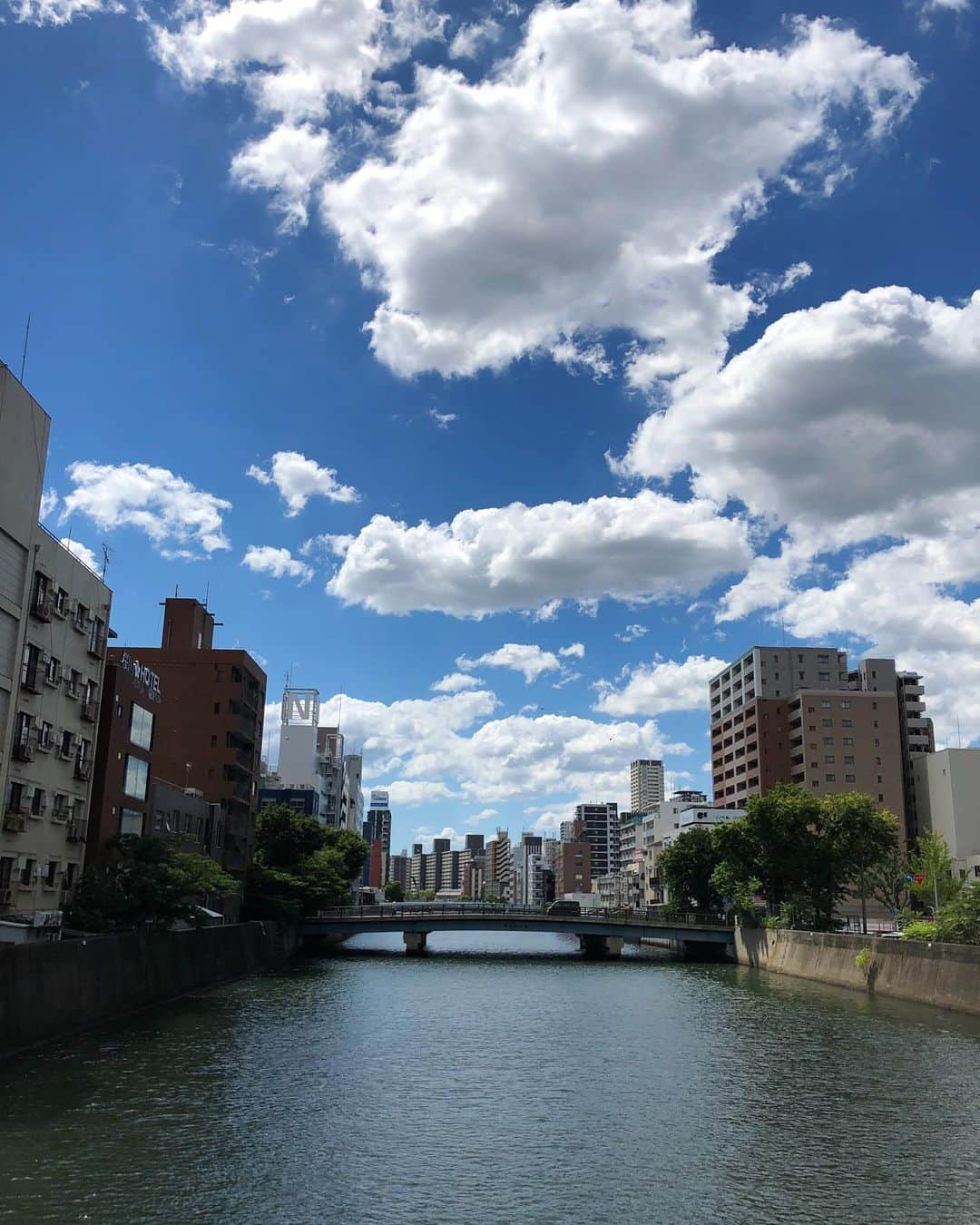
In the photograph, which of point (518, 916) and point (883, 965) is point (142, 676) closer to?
point (883, 965)

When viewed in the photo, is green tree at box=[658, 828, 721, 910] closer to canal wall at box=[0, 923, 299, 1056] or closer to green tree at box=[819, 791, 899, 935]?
green tree at box=[819, 791, 899, 935]

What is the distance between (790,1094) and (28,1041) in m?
29.7

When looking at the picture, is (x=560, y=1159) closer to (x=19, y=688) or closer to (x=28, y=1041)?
(x=28, y=1041)

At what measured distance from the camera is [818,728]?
17638 cm

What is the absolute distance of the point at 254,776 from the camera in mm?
122250

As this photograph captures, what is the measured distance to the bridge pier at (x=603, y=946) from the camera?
118 m

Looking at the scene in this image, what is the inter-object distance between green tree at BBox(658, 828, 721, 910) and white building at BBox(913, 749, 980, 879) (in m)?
45.2

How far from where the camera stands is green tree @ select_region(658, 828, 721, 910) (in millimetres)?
130250

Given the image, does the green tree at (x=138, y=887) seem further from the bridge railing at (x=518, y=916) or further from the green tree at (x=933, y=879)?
the green tree at (x=933, y=879)

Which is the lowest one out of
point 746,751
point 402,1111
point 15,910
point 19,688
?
point 402,1111

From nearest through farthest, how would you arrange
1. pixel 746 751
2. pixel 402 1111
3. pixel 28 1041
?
pixel 402 1111 → pixel 28 1041 → pixel 746 751

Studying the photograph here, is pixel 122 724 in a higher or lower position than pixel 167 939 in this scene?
higher

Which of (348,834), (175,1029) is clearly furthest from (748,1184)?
(348,834)

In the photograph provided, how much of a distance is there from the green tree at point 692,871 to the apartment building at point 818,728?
48904 millimetres
